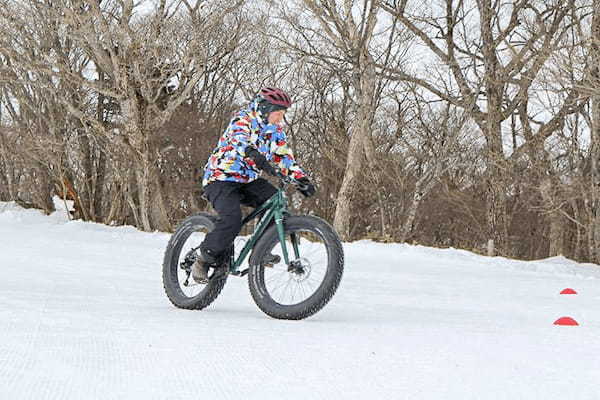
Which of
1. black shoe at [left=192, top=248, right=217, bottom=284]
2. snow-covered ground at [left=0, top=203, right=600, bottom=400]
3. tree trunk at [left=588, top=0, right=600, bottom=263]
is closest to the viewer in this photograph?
snow-covered ground at [left=0, top=203, right=600, bottom=400]

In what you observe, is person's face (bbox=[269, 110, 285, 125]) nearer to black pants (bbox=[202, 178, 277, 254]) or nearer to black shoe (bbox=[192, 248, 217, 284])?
black pants (bbox=[202, 178, 277, 254])

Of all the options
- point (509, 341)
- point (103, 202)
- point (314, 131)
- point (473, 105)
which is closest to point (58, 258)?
point (509, 341)

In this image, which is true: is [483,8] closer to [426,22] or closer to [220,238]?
[426,22]

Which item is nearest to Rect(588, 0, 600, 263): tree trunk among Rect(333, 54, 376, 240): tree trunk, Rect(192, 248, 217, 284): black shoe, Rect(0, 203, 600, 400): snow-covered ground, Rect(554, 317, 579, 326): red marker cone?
Rect(333, 54, 376, 240): tree trunk

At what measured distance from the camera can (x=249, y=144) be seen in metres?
5.25

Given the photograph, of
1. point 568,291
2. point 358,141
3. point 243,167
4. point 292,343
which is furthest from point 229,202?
point 358,141

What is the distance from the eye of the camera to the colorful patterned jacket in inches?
208

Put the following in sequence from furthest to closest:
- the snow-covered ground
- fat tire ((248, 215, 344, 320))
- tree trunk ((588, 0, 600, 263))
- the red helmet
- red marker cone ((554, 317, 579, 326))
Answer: tree trunk ((588, 0, 600, 263)) < the red helmet < red marker cone ((554, 317, 579, 326)) < fat tire ((248, 215, 344, 320)) < the snow-covered ground

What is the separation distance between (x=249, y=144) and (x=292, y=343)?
1737 millimetres

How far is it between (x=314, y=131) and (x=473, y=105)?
37.8ft

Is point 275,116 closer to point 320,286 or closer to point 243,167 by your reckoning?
point 243,167

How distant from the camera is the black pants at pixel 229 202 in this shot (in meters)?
5.34

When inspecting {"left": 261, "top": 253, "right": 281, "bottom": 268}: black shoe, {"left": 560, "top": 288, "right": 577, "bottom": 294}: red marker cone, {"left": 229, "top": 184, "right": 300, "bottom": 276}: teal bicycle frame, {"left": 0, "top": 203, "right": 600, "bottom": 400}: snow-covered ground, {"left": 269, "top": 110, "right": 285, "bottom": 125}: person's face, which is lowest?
{"left": 0, "top": 203, "right": 600, "bottom": 400}: snow-covered ground

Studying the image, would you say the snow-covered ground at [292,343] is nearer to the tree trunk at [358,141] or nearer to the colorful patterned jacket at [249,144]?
the colorful patterned jacket at [249,144]
